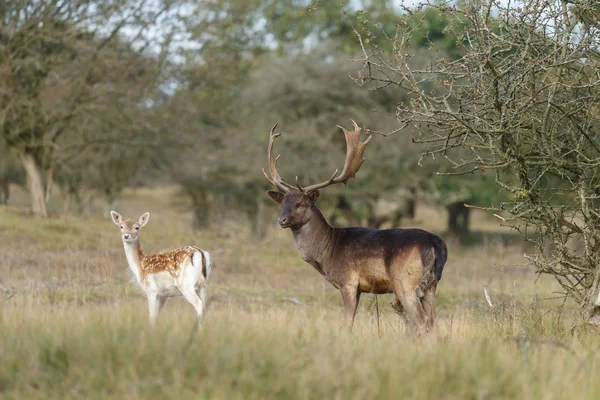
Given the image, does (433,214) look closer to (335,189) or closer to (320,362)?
(335,189)

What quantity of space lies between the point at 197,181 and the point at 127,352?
29043 mm

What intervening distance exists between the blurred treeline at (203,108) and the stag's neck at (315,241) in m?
2.48

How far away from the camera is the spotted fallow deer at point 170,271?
9.16 meters

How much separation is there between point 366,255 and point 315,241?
0.72 meters

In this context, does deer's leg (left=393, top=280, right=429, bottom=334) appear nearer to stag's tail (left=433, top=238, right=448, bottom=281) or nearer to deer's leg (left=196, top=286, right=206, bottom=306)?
stag's tail (left=433, top=238, right=448, bottom=281)

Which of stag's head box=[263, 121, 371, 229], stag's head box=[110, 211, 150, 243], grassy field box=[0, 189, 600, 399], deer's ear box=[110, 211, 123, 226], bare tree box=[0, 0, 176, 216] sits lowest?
grassy field box=[0, 189, 600, 399]

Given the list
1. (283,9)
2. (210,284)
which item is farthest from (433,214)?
(210,284)

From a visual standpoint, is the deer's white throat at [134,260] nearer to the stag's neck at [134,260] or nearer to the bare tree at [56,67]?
the stag's neck at [134,260]

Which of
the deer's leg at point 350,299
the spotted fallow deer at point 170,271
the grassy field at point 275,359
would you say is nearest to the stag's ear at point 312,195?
the deer's leg at point 350,299

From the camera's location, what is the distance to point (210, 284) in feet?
45.6

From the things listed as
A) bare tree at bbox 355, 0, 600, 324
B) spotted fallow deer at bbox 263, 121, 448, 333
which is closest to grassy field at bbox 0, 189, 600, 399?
spotted fallow deer at bbox 263, 121, 448, 333

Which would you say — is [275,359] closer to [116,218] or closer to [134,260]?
[134,260]

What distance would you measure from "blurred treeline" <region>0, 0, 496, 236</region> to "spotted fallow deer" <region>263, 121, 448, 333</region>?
226cm

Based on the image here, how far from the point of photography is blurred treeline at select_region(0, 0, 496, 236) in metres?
20.4
